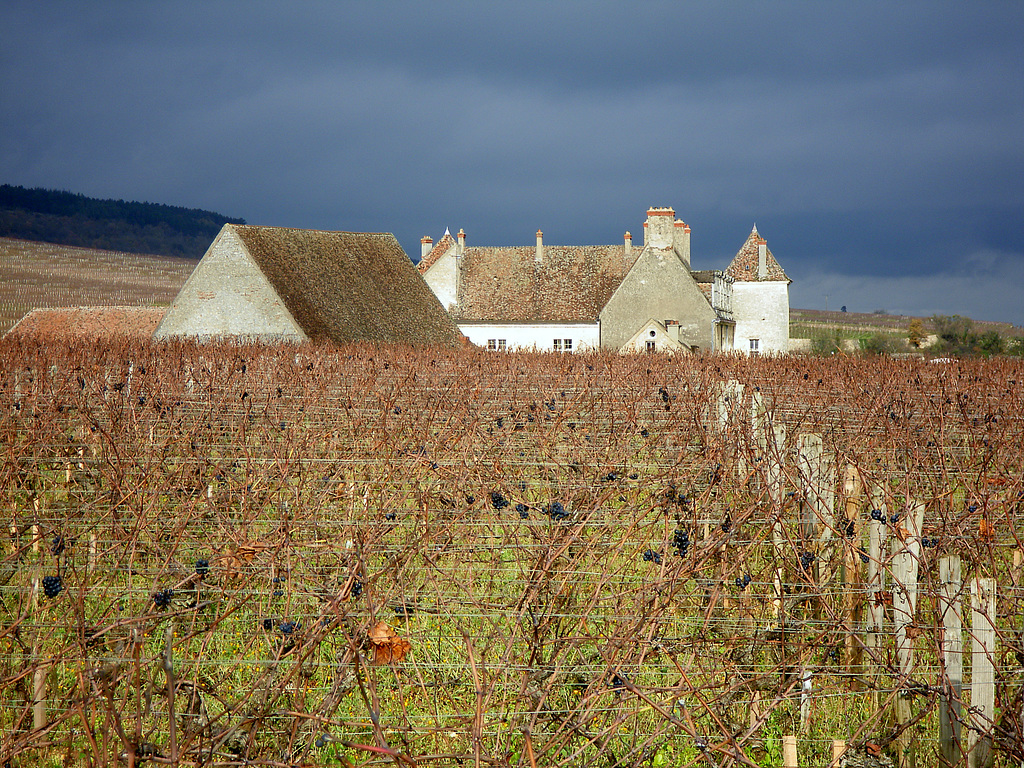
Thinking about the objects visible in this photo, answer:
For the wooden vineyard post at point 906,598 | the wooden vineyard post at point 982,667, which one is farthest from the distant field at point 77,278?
the wooden vineyard post at point 982,667

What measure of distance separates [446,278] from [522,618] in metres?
45.4

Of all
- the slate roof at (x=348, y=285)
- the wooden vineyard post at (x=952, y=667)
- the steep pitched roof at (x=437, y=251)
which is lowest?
the wooden vineyard post at (x=952, y=667)

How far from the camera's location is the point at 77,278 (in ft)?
324

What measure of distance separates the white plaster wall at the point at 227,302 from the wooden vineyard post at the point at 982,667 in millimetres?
24347

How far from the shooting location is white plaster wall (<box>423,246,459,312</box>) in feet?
160

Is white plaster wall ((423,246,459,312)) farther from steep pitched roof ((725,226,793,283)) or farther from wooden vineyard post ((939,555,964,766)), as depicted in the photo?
wooden vineyard post ((939,555,964,766))

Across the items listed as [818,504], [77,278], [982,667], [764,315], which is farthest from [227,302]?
[77,278]

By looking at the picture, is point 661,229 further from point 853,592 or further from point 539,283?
point 853,592

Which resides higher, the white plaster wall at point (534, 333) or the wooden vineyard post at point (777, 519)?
the white plaster wall at point (534, 333)

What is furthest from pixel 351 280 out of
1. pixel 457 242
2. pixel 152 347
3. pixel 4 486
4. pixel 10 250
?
pixel 10 250

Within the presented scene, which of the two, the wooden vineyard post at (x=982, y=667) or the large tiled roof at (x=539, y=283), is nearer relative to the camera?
the wooden vineyard post at (x=982, y=667)

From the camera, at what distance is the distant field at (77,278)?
271ft

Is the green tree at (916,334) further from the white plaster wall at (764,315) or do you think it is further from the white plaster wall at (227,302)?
the white plaster wall at (227,302)

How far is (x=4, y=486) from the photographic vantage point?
20.0 ft
